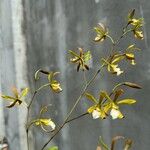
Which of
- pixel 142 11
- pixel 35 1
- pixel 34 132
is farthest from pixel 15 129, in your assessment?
pixel 142 11

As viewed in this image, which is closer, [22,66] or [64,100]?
[64,100]

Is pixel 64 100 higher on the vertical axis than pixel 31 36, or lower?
lower

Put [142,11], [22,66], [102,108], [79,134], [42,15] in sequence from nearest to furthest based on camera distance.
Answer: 1. [102,108]
2. [142,11]
3. [79,134]
4. [42,15]
5. [22,66]

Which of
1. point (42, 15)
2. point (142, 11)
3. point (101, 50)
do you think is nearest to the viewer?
point (142, 11)

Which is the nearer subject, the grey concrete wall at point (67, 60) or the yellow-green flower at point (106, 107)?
the yellow-green flower at point (106, 107)

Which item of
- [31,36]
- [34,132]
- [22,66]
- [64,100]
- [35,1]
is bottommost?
[34,132]

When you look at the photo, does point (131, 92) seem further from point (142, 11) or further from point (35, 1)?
point (35, 1)

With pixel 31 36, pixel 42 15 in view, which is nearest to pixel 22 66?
pixel 31 36

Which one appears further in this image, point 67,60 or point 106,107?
point 67,60
